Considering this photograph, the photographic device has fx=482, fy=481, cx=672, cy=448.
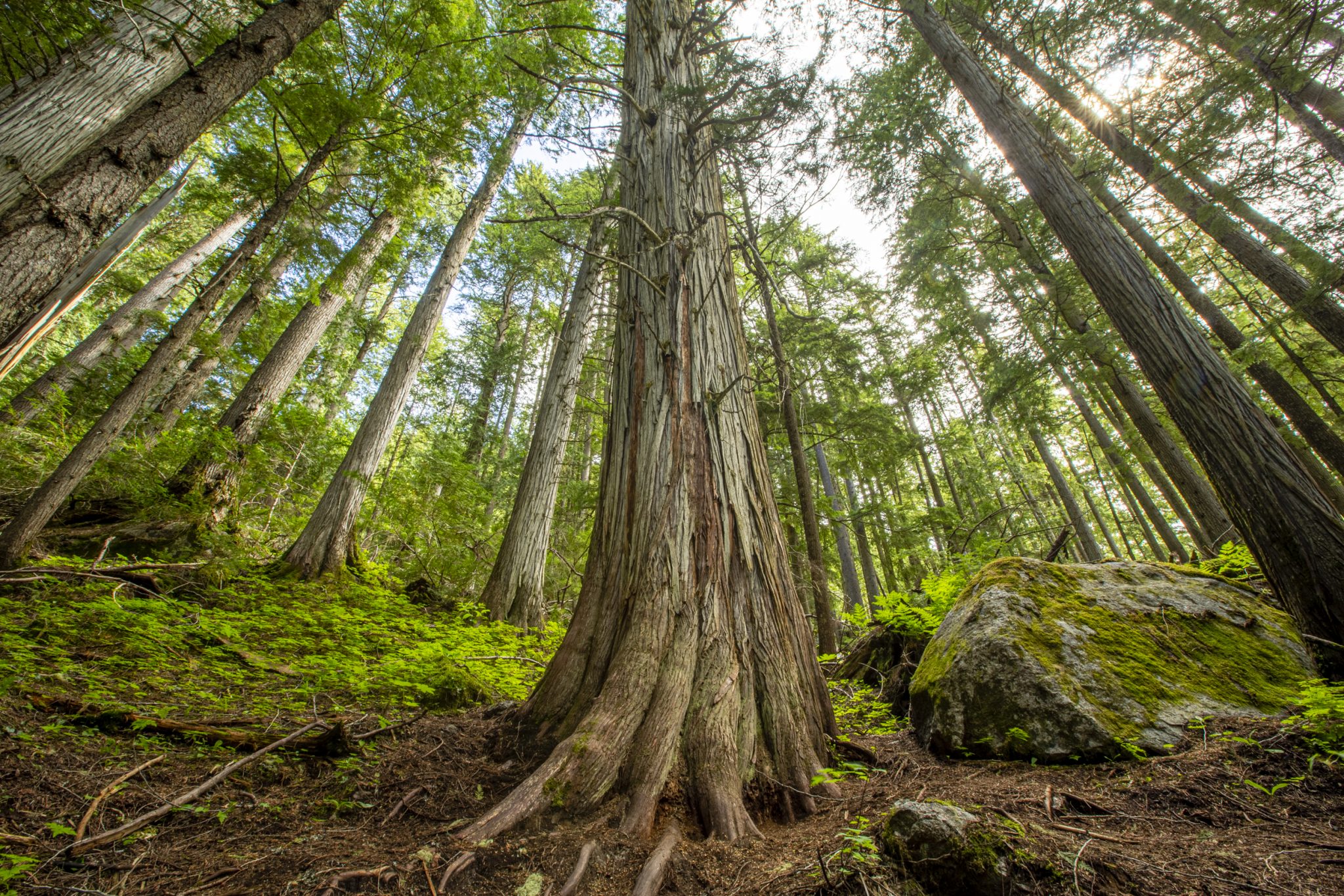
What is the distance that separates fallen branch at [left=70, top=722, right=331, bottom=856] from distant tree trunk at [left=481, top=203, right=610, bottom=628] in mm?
3832

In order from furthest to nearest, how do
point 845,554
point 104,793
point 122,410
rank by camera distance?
1. point 845,554
2. point 122,410
3. point 104,793

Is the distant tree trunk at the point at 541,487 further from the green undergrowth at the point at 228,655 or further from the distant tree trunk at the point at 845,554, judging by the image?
the distant tree trunk at the point at 845,554

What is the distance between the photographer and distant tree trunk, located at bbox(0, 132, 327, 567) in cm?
384

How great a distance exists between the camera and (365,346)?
47.1 ft

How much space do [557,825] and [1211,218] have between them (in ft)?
36.2

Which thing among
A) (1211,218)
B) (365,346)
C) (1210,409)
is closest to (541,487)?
(1210,409)

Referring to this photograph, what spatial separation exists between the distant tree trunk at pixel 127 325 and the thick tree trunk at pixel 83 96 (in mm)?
4872

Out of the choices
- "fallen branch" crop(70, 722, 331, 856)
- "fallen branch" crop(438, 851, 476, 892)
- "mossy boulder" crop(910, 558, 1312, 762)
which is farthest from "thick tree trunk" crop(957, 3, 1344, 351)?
"fallen branch" crop(70, 722, 331, 856)

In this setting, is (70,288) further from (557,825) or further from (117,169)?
(557,825)

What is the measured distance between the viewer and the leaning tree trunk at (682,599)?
78.5 inches

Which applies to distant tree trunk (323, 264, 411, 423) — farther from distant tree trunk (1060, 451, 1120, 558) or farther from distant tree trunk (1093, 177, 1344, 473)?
distant tree trunk (1060, 451, 1120, 558)

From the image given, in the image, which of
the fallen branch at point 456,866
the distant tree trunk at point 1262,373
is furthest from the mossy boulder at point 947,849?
the distant tree trunk at point 1262,373

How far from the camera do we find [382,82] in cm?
580

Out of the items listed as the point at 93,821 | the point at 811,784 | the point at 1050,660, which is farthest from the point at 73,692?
the point at 1050,660
